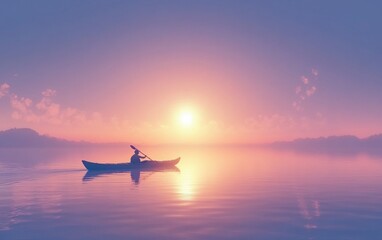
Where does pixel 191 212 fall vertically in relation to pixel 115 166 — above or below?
below

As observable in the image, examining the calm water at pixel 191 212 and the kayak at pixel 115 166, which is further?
the kayak at pixel 115 166

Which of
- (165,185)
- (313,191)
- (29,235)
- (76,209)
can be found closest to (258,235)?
(29,235)

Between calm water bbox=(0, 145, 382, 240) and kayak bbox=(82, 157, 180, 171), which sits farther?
kayak bbox=(82, 157, 180, 171)

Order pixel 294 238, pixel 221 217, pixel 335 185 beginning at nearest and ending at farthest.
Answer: pixel 294 238
pixel 221 217
pixel 335 185

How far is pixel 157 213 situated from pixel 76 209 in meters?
6.03

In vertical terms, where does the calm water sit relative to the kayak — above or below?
below

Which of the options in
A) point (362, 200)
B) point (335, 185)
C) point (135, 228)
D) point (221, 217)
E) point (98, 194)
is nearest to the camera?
point (135, 228)

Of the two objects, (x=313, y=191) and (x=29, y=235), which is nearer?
(x=29, y=235)

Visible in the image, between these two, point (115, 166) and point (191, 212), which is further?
point (115, 166)

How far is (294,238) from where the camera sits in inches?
681

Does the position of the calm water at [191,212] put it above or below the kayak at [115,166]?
below

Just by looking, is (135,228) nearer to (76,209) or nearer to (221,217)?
(221,217)

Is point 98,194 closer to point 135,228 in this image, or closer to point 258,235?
point 135,228

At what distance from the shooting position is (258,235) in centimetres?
1789
